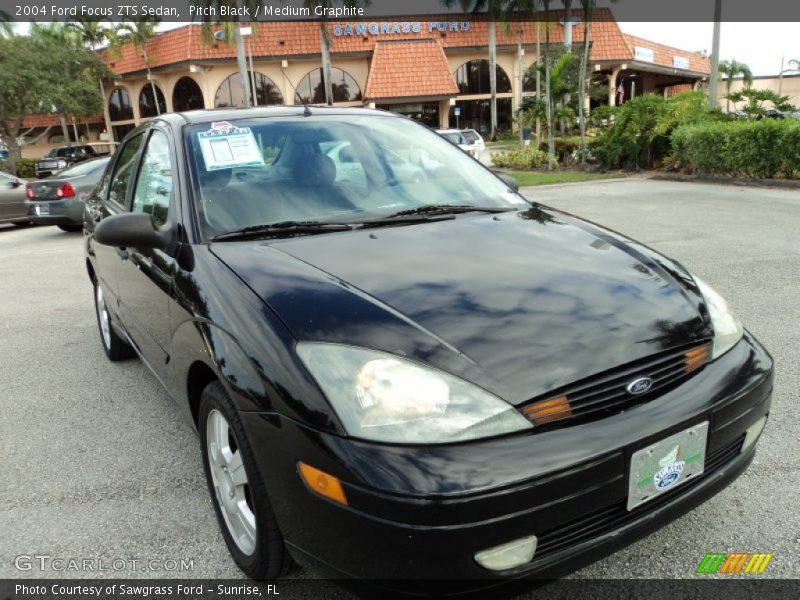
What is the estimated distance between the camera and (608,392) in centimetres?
174

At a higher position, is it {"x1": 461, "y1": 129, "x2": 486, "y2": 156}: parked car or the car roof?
the car roof

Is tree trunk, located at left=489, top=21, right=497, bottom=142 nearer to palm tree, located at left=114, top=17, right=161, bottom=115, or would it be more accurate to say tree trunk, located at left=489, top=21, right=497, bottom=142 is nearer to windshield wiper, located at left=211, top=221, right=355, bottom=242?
palm tree, located at left=114, top=17, right=161, bottom=115

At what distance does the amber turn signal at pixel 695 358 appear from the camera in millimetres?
1923

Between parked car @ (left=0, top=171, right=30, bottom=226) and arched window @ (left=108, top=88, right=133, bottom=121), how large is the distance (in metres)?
35.6

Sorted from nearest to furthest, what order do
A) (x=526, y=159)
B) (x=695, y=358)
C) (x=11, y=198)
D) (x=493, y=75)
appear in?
(x=695, y=358) < (x=11, y=198) < (x=526, y=159) < (x=493, y=75)

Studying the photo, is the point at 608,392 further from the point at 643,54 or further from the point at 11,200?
the point at 643,54

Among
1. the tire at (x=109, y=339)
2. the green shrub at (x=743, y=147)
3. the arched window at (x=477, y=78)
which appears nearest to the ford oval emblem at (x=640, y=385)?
the tire at (x=109, y=339)

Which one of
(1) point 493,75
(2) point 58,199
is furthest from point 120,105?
(2) point 58,199

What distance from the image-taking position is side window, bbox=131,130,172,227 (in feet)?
9.30

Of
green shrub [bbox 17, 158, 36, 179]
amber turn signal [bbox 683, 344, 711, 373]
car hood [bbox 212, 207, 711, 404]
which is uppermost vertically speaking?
car hood [bbox 212, 207, 711, 404]

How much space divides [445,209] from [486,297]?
36.6 inches

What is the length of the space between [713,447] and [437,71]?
129ft

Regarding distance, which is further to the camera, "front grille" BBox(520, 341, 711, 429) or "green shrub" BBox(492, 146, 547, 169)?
"green shrub" BBox(492, 146, 547, 169)

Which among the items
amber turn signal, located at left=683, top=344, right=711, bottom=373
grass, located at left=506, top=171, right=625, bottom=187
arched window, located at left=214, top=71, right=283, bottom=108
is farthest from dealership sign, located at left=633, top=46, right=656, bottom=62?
amber turn signal, located at left=683, top=344, right=711, bottom=373
